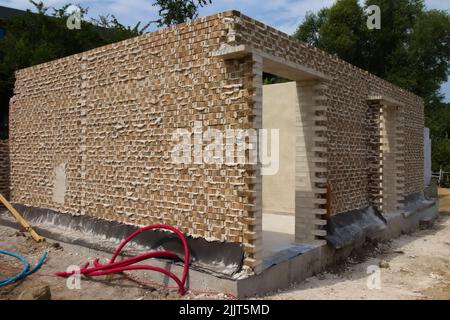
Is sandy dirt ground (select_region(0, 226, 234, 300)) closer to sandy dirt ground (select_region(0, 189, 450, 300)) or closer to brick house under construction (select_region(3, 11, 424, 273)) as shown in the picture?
sandy dirt ground (select_region(0, 189, 450, 300))

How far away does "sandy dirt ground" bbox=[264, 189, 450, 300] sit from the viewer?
577 cm

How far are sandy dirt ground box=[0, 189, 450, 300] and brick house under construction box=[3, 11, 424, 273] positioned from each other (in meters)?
0.76

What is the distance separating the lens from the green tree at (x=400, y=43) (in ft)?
86.2

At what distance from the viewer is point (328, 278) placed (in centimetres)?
657

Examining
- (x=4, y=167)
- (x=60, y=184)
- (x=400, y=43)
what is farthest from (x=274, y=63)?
(x=400, y=43)

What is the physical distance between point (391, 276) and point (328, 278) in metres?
1.22

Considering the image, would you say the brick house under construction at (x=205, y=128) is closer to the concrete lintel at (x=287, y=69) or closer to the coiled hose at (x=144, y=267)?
the concrete lintel at (x=287, y=69)

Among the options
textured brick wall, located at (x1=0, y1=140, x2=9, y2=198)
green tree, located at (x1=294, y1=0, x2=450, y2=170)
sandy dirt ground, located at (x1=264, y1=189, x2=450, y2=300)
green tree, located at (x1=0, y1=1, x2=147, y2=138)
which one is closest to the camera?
sandy dirt ground, located at (x1=264, y1=189, x2=450, y2=300)

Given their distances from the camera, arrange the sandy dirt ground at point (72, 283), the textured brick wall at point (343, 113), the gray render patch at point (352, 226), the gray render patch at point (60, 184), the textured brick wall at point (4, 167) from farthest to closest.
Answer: the textured brick wall at point (4, 167) < the gray render patch at point (60, 184) < the gray render patch at point (352, 226) < the textured brick wall at point (343, 113) < the sandy dirt ground at point (72, 283)

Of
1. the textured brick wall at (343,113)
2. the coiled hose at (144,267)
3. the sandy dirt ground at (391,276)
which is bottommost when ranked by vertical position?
the sandy dirt ground at (391,276)

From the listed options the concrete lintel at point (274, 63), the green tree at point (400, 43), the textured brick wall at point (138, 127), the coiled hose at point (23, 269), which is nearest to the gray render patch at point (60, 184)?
the textured brick wall at point (138, 127)

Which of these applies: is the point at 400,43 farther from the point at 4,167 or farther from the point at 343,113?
the point at 4,167

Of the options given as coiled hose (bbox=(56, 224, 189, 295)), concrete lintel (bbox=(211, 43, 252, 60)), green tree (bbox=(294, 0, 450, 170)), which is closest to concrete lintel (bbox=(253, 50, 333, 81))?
concrete lintel (bbox=(211, 43, 252, 60))
